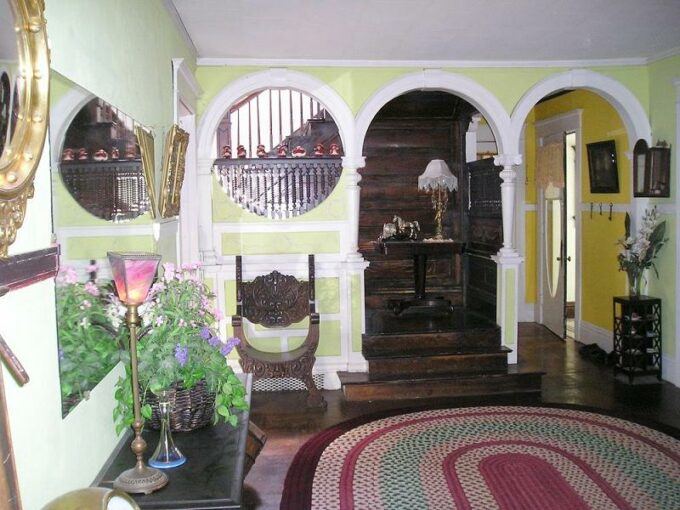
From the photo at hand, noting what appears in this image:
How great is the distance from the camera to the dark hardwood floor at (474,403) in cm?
444

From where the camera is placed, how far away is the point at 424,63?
19.7 feet

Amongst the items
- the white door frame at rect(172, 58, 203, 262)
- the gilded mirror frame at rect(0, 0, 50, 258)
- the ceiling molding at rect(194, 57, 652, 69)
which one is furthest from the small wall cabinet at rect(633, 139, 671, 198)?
the gilded mirror frame at rect(0, 0, 50, 258)

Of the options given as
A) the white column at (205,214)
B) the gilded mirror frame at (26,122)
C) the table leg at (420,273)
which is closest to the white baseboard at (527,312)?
the table leg at (420,273)

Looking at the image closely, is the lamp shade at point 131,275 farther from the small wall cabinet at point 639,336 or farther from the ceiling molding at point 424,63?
the small wall cabinet at point 639,336

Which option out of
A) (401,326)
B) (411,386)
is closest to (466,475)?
(411,386)

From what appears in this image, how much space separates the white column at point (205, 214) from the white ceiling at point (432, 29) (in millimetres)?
1007

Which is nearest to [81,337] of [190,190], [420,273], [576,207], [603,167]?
[190,190]

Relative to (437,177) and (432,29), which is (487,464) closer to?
(432,29)

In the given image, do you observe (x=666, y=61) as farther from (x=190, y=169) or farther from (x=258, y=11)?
(x=190, y=169)

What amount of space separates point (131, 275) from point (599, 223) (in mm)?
6242

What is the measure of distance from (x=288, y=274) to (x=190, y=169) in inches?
50.7

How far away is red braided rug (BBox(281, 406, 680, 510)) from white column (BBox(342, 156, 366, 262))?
166 centimetres

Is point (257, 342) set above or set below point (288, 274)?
below

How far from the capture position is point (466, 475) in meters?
4.01
